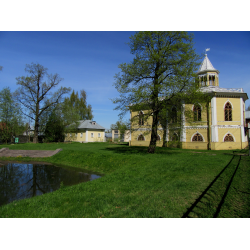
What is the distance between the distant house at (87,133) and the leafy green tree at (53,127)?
4096 mm

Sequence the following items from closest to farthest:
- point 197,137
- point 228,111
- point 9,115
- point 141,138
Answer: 1. point 228,111
2. point 197,137
3. point 141,138
4. point 9,115

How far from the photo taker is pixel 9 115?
125 ft

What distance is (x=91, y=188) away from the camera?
741cm

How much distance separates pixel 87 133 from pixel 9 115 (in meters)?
17.4

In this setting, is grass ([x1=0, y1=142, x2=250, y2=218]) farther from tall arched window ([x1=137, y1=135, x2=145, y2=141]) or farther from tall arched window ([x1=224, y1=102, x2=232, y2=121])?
tall arched window ([x1=137, y1=135, x2=145, y2=141])

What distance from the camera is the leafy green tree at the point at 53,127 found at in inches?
1574

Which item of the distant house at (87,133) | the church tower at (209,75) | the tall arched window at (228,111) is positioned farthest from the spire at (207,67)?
the distant house at (87,133)

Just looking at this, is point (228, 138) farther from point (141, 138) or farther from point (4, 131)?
point (4, 131)

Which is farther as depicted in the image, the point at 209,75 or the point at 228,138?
the point at 209,75

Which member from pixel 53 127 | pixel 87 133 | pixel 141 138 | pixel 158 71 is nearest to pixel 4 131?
pixel 53 127

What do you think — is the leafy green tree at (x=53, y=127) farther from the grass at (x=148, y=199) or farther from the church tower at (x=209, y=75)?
the grass at (x=148, y=199)
